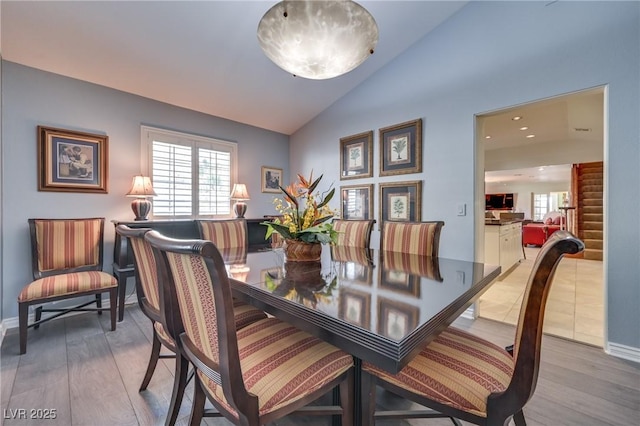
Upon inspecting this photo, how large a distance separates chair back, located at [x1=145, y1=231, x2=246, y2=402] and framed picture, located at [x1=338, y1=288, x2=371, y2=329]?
347 mm

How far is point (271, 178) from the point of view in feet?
14.5

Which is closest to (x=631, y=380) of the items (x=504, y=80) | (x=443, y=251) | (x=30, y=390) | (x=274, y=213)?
(x=443, y=251)

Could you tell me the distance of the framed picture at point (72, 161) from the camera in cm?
254

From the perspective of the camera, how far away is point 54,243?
243 cm

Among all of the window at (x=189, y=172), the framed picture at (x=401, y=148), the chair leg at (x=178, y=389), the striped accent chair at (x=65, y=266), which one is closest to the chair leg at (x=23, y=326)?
the striped accent chair at (x=65, y=266)

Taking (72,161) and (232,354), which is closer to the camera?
(232,354)

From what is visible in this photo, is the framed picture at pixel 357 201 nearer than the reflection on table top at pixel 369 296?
No

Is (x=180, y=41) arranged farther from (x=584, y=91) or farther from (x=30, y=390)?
(x=584, y=91)

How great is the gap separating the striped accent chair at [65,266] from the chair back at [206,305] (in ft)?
6.36

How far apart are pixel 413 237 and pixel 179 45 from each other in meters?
2.82

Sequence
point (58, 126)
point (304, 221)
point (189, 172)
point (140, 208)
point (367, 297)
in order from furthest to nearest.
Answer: point (189, 172)
point (140, 208)
point (58, 126)
point (304, 221)
point (367, 297)

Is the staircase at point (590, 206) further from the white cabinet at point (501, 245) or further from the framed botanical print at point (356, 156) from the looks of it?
the framed botanical print at point (356, 156)

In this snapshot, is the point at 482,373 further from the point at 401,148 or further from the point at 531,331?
the point at 401,148

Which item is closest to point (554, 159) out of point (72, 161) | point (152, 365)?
point (152, 365)
